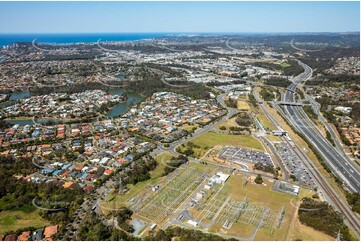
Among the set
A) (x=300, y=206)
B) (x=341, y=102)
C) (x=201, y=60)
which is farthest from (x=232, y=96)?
(x=201, y=60)

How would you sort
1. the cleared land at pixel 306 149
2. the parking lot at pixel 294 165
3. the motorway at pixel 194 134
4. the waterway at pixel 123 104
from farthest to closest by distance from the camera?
the waterway at pixel 123 104 < the motorway at pixel 194 134 < the parking lot at pixel 294 165 < the cleared land at pixel 306 149

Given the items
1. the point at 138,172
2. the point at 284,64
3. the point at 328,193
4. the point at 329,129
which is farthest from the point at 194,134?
the point at 284,64

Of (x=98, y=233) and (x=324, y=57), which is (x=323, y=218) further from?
(x=324, y=57)

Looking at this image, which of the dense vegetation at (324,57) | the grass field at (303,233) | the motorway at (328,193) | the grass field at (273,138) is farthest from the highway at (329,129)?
the dense vegetation at (324,57)

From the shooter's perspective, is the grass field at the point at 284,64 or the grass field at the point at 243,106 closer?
the grass field at the point at 243,106

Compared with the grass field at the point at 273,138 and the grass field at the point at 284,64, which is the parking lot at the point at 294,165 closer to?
the grass field at the point at 273,138

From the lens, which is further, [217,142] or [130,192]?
[217,142]

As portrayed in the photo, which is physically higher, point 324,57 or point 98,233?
point 324,57

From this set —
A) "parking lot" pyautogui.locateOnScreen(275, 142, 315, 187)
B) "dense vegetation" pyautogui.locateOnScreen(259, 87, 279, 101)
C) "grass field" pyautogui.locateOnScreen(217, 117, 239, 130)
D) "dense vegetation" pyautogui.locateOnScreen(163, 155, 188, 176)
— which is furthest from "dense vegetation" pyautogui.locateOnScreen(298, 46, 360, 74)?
"dense vegetation" pyautogui.locateOnScreen(163, 155, 188, 176)
